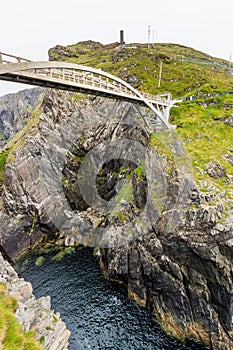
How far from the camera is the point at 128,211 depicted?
38.3 meters

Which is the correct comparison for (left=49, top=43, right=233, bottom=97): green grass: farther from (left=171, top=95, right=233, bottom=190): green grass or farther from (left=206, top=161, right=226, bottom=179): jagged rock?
(left=206, top=161, right=226, bottom=179): jagged rock

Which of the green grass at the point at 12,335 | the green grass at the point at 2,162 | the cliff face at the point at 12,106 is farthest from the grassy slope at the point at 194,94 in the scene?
the cliff face at the point at 12,106

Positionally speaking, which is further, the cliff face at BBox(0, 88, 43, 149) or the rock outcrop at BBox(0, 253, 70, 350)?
the cliff face at BBox(0, 88, 43, 149)

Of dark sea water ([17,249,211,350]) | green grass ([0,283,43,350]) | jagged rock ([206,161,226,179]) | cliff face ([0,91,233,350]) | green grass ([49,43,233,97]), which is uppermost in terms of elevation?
green grass ([49,43,233,97])

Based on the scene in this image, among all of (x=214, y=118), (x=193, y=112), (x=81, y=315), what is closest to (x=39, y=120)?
(x=193, y=112)

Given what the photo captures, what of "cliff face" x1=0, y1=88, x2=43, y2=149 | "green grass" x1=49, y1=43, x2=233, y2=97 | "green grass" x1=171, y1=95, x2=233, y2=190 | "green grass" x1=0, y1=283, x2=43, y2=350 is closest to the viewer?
"green grass" x1=0, y1=283, x2=43, y2=350

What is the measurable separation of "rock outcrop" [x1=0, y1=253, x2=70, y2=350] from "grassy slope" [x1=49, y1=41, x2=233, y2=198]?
23.4 metres

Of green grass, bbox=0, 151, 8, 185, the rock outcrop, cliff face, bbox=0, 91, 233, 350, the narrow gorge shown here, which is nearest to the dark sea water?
the narrow gorge

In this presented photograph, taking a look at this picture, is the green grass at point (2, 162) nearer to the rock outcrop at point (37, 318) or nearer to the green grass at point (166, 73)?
the green grass at point (166, 73)

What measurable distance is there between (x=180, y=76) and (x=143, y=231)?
63105 mm

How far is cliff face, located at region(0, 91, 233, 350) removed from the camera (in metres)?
27.2

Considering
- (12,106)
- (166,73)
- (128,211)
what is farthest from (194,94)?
(12,106)

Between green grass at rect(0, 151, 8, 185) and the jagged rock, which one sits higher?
the jagged rock

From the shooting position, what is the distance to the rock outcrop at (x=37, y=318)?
13.8 metres
